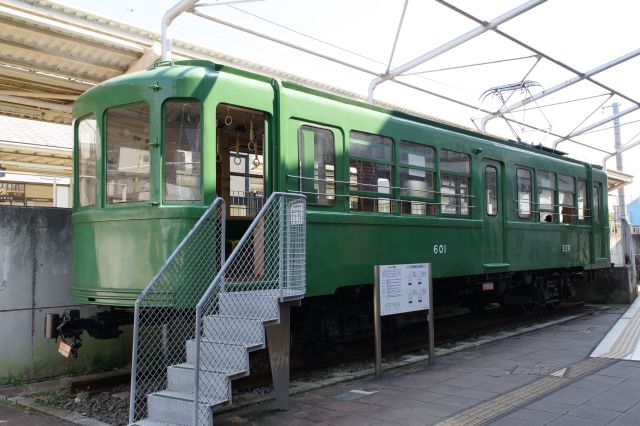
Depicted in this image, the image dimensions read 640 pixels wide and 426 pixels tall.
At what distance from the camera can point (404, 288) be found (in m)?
7.55

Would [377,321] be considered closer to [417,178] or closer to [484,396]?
[484,396]

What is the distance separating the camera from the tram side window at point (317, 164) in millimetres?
6770

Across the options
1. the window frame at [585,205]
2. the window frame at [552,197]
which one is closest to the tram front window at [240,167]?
the window frame at [552,197]

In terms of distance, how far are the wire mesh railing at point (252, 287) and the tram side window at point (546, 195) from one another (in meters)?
6.99

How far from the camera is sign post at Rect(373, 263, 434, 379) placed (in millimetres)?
7156

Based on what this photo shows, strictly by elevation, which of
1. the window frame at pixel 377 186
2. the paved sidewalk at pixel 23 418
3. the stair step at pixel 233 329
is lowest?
the paved sidewalk at pixel 23 418

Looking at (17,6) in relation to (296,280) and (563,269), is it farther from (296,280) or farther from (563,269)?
(563,269)

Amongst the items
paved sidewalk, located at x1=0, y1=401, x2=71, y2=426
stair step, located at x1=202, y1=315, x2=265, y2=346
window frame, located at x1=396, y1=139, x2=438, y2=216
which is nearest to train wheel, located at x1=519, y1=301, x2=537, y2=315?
window frame, located at x1=396, y1=139, x2=438, y2=216

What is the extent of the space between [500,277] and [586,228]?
4012 mm

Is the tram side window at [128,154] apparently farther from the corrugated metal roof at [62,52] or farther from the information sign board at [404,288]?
the corrugated metal roof at [62,52]

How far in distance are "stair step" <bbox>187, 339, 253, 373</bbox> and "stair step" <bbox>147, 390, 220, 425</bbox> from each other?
29cm

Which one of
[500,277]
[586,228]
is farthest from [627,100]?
[500,277]

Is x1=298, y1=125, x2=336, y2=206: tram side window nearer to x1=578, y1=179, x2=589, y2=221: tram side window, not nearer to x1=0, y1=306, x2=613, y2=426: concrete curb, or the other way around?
x1=0, y1=306, x2=613, y2=426: concrete curb

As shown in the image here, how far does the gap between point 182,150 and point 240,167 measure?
1753mm
